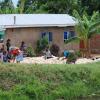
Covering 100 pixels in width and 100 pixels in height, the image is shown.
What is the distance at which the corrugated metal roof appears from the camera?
96.6 ft

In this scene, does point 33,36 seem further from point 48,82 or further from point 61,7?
point 48,82

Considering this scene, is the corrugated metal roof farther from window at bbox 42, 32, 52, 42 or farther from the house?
window at bbox 42, 32, 52, 42

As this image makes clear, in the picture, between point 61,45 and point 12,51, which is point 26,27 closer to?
point 61,45

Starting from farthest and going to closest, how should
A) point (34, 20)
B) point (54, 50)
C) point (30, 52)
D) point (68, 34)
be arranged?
point (68, 34) → point (34, 20) → point (54, 50) → point (30, 52)

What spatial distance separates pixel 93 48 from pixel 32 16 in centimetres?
494

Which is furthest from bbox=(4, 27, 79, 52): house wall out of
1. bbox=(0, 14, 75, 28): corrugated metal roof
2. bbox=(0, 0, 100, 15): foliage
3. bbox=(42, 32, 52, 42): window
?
bbox=(0, 0, 100, 15): foliage

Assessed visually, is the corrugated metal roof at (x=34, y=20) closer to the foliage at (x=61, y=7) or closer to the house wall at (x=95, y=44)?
the house wall at (x=95, y=44)

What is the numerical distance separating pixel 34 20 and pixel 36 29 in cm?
91

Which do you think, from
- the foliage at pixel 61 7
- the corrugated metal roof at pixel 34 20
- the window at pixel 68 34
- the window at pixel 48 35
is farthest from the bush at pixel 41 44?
the foliage at pixel 61 7

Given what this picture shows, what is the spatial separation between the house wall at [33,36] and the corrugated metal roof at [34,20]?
0.44m

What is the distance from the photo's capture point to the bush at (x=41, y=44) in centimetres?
2977

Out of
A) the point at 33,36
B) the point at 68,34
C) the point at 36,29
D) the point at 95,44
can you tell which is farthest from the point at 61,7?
the point at 33,36

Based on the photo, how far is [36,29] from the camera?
3056 cm

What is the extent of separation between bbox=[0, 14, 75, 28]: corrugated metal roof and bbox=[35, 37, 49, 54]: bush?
38.9 inches
